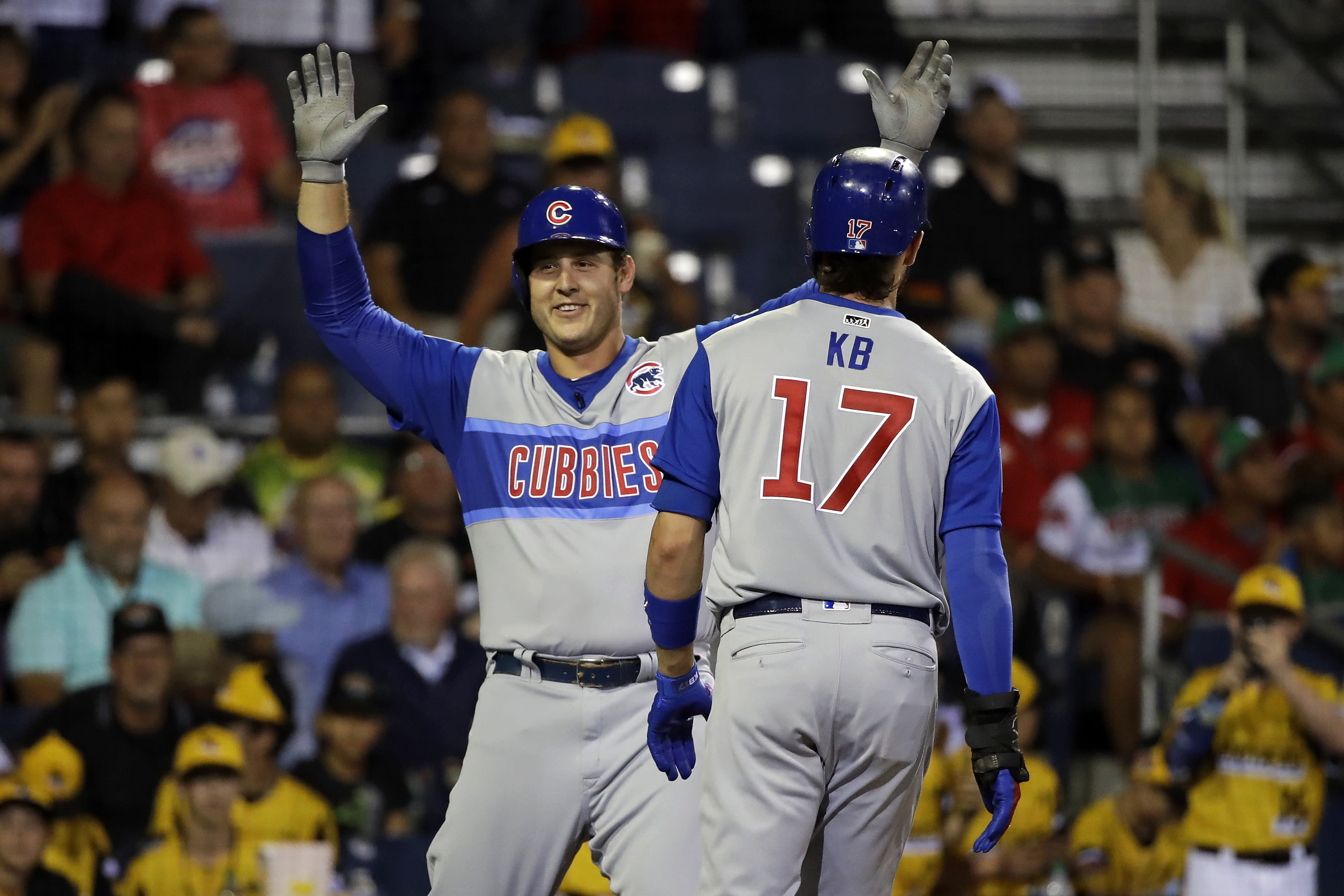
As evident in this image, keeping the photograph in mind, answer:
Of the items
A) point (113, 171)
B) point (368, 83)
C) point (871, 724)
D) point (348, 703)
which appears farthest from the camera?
point (368, 83)

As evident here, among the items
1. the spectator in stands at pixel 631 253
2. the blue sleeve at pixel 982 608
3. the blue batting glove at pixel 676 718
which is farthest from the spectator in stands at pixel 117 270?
the blue sleeve at pixel 982 608

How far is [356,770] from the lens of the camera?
6016 mm

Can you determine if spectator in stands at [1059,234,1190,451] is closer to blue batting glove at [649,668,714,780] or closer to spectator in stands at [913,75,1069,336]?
spectator in stands at [913,75,1069,336]

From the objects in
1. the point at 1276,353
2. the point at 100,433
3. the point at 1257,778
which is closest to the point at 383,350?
the point at 100,433

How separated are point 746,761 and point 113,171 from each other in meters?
5.32

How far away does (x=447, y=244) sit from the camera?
7535mm

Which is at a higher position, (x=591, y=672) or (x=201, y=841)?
(x=591, y=672)

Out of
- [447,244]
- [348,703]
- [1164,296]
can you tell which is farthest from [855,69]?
[348,703]

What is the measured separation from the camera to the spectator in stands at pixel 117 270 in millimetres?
7051

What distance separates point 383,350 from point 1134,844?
3708mm

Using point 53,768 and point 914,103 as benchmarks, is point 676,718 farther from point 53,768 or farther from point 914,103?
point 53,768

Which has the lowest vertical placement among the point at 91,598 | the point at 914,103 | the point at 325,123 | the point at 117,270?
the point at 91,598

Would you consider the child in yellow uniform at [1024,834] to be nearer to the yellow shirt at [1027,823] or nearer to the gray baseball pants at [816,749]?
the yellow shirt at [1027,823]

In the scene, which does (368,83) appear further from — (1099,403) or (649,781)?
(649,781)
